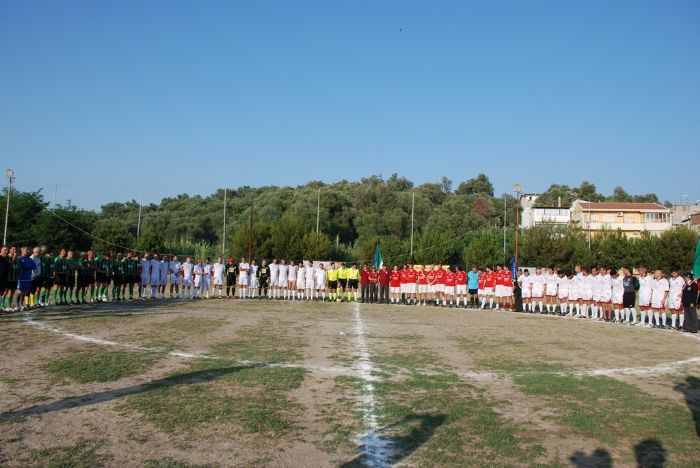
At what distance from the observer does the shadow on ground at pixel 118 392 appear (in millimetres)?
6957

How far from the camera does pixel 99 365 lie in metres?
9.70

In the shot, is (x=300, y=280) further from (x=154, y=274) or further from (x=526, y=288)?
(x=526, y=288)

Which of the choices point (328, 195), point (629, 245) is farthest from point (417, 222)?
point (629, 245)

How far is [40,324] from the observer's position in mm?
14938

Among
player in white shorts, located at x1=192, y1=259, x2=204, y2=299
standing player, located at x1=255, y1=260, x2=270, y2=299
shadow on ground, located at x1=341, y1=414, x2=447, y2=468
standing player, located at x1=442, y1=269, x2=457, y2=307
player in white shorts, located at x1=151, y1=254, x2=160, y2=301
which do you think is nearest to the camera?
shadow on ground, located at x1=341, y1=414, x2=447, y2=468

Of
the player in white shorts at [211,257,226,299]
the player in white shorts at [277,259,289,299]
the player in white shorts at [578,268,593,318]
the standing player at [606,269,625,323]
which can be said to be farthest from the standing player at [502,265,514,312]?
the player in white shorts at [211,257,226,299]

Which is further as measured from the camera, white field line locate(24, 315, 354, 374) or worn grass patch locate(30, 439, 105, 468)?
white field line locate(24, 315, 354, 374)

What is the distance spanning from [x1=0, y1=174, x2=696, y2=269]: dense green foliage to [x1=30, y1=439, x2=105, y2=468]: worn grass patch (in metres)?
41.3

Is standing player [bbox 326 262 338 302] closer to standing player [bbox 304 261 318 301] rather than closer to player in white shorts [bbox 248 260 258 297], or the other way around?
standing player [bbox 304 261 318 301]

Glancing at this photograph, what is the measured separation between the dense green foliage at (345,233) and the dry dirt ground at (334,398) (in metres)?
34.6

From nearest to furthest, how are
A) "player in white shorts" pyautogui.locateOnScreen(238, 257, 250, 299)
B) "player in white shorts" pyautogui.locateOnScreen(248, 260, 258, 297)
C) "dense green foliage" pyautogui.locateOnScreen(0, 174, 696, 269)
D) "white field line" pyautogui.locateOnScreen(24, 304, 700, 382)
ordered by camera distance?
"white field line" pyautogui.locateOnScreen(24, 304, 700, 382), "player in white shorts" pyautogui.locateOnScreen(238, 257, 250, 299), "player in white shorts" pyautogui.locateOnScreen(248, 260, 258, 297), "dense green foliage" pyautogui.locateOnScreen(0, 174, 696, 269)

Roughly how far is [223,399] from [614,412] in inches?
205

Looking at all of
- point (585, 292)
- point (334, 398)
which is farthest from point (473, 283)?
point (334, 398)

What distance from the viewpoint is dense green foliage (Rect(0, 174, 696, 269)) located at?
57.8 meters
